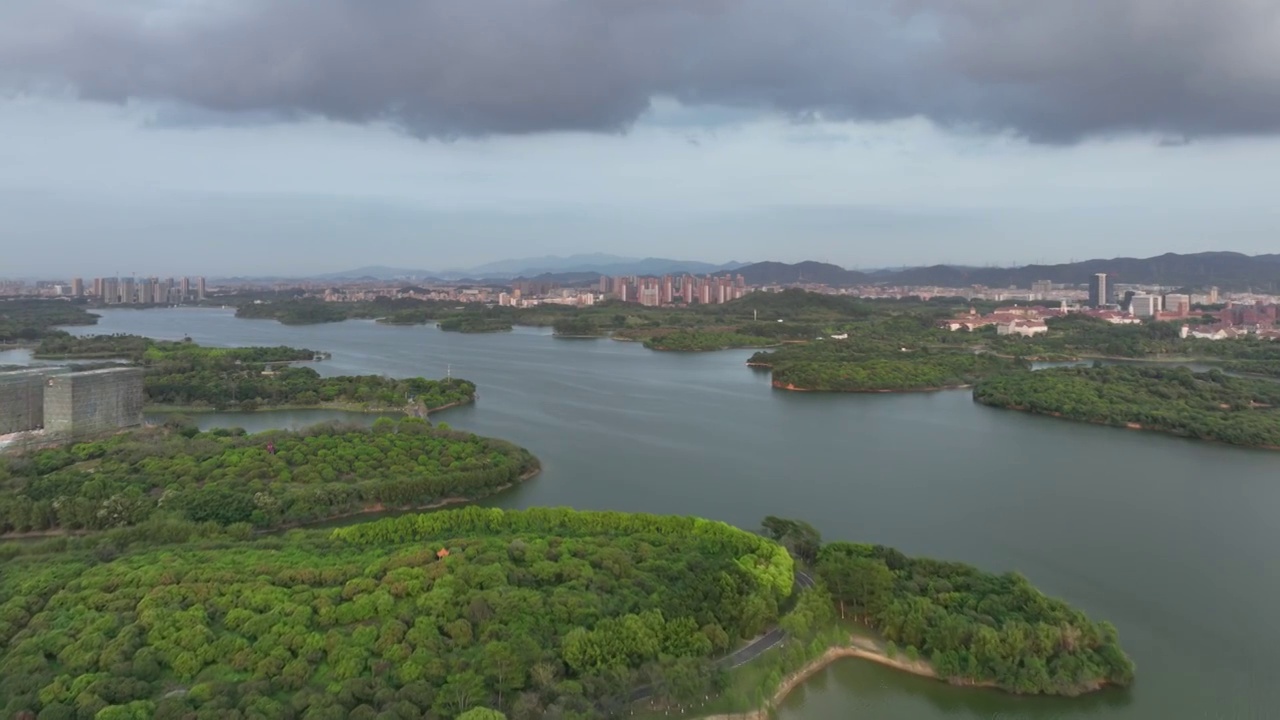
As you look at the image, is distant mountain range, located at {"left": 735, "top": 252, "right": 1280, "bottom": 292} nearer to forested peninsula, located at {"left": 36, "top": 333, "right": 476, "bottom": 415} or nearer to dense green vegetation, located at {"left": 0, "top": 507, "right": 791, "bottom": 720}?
forested peninsula, located at {"left": 36, "top": 333, "right": 476, "bottom": 415}

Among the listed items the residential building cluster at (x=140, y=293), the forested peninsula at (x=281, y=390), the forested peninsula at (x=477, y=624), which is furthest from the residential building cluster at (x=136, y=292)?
the forested peninsula at (x=477, y=624)

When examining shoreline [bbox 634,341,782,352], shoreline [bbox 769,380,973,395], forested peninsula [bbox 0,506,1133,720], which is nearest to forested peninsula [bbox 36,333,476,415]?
shoreline [bbox 769,380,973,395]

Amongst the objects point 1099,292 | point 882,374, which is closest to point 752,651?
point 882,374

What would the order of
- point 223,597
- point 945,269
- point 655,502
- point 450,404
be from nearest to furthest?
point 223,597 < point 655,502 < point 450,404 < point 945,269

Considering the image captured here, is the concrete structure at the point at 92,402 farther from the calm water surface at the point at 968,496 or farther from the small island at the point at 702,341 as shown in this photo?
the small island at the point at 702,341

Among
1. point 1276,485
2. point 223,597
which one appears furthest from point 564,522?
point 1276,485

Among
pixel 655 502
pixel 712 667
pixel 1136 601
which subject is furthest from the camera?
pixel 655 502

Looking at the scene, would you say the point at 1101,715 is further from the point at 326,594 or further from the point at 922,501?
the point at 326,594
